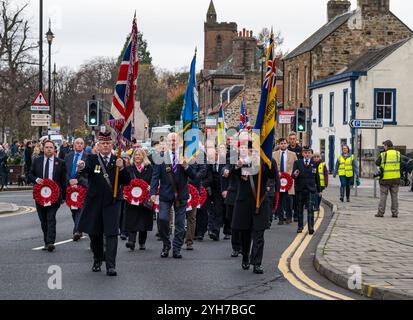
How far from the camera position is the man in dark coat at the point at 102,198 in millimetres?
12172

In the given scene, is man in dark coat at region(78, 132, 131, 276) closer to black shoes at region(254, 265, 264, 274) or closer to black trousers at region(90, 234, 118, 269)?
black trousers at region(90, 234, 118, 269)

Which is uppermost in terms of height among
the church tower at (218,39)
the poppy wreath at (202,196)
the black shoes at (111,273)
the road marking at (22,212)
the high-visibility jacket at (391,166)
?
the church tower at (218,39)

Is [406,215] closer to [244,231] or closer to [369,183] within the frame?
[244,231]

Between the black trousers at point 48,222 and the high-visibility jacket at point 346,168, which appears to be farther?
the high-visibility jacket at point 346,168

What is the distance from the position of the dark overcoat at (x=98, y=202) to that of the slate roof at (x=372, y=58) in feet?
132

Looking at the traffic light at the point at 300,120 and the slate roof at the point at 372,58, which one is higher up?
the slate roof at the point at 372,58

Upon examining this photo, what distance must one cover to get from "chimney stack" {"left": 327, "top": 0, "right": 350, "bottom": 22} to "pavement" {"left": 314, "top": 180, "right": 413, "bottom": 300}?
139 feet

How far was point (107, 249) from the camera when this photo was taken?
12141mm

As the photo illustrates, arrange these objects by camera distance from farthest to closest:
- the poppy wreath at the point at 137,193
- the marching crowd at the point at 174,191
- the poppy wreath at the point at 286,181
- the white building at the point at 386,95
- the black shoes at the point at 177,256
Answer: the white building at the point at 386,95 < the poppy wreath at the point at 286,181 < the poppy wreath at the point at 137,193 < the black shoes at the point at 177,256 < the marching crowd at the point at 174,191

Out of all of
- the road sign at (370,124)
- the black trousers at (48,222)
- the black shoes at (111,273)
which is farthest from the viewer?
the road sign at (370,124)

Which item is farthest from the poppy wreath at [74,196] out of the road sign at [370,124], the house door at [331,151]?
the house door at [331,151]

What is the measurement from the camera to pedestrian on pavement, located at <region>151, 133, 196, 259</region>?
46.8ft

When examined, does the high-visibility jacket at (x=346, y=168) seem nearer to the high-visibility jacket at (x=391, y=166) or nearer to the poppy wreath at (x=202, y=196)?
the high-visibility jacket at (x=391, y=166)

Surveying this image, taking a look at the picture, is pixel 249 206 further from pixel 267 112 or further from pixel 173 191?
pixel 173 191
